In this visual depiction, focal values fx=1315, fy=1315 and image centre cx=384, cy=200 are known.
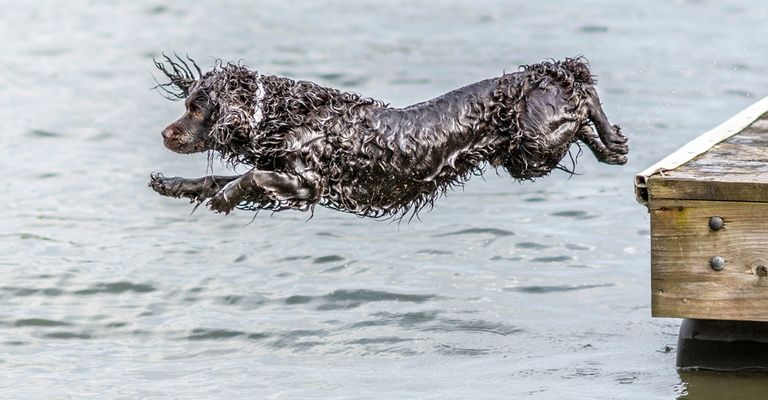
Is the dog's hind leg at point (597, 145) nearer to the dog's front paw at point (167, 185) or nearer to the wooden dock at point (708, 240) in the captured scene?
the wooden dock at point (708, 240)

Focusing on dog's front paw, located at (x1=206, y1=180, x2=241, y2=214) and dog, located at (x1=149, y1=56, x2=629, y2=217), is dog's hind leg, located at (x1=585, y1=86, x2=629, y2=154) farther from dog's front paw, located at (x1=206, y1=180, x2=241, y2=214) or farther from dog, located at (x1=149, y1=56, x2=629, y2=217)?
dog's front paw, located at (x1=206, y1=180, x2=241, y2=214)

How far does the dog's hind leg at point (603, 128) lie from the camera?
605 centimetres

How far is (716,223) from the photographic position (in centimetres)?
597

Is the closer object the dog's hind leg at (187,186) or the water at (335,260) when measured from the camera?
the dog's hind leg at (187,186)

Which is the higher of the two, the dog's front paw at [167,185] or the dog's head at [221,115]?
the dog's head at [221,115]

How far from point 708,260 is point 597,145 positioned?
730mm

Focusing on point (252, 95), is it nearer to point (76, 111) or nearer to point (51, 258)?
point (51, 258)

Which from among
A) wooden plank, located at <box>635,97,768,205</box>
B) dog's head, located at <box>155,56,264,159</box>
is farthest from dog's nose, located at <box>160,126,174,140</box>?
wooden plank, located at <box>635,97,768,205</box>

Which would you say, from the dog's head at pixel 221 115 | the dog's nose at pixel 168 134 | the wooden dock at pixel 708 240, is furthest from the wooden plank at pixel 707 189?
the dog's nose at pixel 168 134

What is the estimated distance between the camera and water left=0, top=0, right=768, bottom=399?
7246mm

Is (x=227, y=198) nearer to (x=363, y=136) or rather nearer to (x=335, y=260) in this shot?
(x=363, y=136)

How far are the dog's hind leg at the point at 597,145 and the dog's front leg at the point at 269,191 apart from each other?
4.17ft

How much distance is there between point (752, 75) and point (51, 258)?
333 inches

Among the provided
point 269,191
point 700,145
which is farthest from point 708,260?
point 269,191
